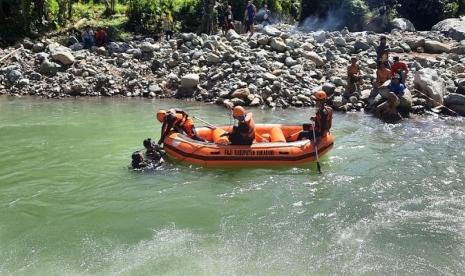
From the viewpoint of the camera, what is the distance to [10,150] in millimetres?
10953

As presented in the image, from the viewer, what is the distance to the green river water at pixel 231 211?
648cm

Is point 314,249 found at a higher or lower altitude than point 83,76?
lower

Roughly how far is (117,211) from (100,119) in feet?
21.1

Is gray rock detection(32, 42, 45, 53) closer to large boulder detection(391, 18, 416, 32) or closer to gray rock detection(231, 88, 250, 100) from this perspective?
gray rock detection(231, 88, 250, 100)

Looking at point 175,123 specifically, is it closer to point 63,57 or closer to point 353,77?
point 353,77

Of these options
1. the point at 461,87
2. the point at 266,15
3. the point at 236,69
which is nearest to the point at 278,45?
the point at 236,69

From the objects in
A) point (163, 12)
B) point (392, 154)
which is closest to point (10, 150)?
point (392, 154)

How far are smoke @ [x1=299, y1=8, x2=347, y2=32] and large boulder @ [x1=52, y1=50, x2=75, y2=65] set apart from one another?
40.2 ft

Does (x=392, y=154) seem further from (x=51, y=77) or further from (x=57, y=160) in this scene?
(x=51, y=77)

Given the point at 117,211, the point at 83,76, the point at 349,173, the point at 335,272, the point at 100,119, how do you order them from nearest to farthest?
the point at 335,272 → the point at 117,211 → the point at 349,173 → the point at 100,119 → the point at 83,76

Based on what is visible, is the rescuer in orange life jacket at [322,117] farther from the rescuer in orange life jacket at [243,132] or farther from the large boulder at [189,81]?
the large boulder at [189,81]

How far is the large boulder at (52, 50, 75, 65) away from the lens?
58.8 feet

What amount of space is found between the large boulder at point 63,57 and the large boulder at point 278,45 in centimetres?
733

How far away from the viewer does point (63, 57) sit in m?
18.0
